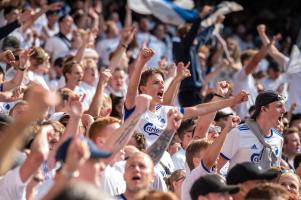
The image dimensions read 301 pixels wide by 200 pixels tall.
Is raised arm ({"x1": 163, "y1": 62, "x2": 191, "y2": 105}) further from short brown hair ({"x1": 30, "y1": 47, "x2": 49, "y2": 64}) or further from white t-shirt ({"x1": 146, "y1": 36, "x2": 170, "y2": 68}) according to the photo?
white t-shirt ({"x1": 146, "y1": 36, "x2": 170, "y2": 68})

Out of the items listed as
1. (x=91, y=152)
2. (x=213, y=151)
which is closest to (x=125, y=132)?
(x=91, y=152)

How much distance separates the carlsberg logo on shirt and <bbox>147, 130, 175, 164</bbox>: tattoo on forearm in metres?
1.93

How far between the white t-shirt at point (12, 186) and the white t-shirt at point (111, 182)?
0.88 m

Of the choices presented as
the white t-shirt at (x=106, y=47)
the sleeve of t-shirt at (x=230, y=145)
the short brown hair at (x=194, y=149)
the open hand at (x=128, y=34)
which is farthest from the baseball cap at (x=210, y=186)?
the white t-shirt at (x=106, y=47)

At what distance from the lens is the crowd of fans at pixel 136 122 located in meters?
6.22

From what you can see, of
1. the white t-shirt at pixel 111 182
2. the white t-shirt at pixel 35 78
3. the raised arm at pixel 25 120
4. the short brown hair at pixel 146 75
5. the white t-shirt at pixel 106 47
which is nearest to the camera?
the raised arm at pixel 25 120

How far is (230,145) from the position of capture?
8766mm

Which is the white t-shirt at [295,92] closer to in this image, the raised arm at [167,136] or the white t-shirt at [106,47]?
the white t-shirt at [106,47]

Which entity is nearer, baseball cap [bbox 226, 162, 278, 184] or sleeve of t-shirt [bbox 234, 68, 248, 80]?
baseball cap [bbox 226, 162, 278, 184]

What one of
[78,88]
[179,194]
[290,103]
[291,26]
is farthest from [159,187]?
[291,26]

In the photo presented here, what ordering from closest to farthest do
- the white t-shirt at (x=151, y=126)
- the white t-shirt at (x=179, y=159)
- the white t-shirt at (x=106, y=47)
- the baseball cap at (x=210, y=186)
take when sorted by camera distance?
the baseball cap at (x=210, y=186) → the white t-shirt at (x=151, y=126) → the white t-shirt at (x=179, y=159) → the white t-shirt at (x=106, y=47)

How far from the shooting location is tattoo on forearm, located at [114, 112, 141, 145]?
6.88 meters

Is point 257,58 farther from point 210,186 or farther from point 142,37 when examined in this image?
point 210,186

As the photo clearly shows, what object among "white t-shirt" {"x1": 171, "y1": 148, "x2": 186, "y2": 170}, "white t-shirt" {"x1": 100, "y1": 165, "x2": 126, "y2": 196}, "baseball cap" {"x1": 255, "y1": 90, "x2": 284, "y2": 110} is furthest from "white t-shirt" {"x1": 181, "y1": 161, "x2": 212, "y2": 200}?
"white t-shirt" {"x1": 171, "y1": 148, "x2": 186, "y2": 170}
